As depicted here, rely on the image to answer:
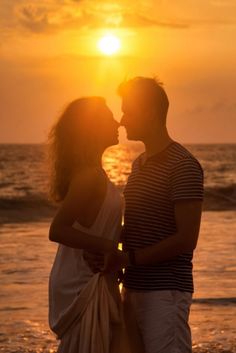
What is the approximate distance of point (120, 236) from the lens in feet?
14.0

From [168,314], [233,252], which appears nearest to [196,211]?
[168,314]

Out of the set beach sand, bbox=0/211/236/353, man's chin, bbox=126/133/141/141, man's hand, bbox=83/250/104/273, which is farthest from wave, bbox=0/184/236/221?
man's hand, bbox=83/250/104/273

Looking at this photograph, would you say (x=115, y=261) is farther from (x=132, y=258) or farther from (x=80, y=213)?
(x=80, y=213)

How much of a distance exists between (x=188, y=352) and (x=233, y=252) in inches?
426

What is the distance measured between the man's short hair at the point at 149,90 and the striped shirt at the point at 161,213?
0.21m

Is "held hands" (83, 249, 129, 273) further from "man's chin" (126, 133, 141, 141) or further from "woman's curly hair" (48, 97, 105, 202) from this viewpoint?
"man's chin" (126, 133, 141, 141)

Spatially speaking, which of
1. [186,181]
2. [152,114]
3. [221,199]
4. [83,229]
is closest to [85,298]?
[83,229]

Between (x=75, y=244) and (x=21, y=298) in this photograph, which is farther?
(x=21, y=298)

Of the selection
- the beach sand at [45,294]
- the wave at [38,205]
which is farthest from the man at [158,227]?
the wave at [38,205]

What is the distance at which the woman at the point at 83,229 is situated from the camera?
4.04 meters

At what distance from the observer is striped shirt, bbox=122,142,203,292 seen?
4094mm

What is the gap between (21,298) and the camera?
10.1 m

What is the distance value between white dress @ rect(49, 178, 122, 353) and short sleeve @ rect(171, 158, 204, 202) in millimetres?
289

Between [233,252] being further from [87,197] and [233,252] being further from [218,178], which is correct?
[218,178]
